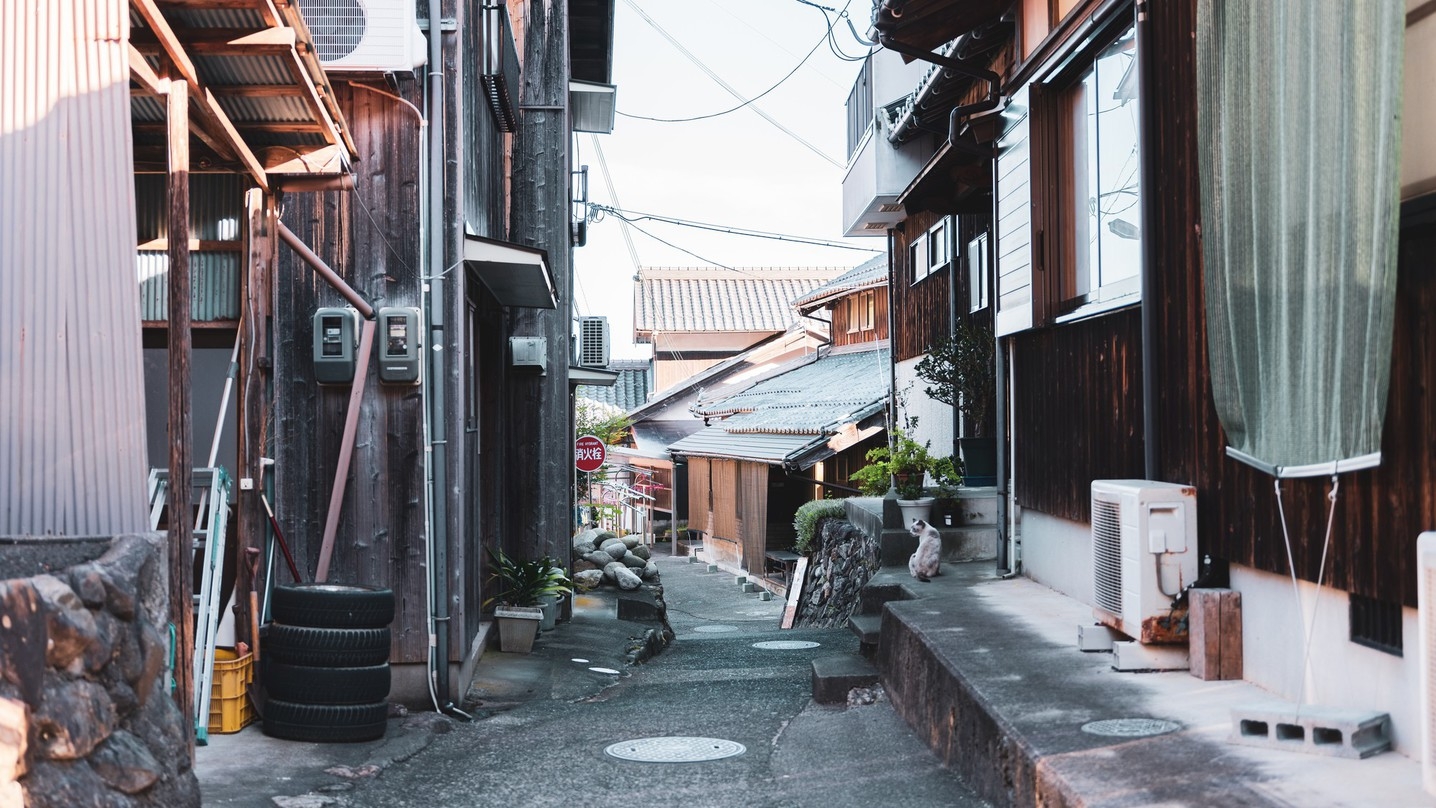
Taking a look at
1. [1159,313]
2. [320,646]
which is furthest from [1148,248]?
[320,646]

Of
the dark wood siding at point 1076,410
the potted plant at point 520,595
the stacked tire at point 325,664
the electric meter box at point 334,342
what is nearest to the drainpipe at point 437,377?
the electric meter box at point 334,342

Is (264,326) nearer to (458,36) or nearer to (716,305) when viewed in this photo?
(458,36)

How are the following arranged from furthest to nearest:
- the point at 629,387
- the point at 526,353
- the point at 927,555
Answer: the point at 629,387
the point at 526,353
the point at 927,555

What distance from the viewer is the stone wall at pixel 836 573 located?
601 inches

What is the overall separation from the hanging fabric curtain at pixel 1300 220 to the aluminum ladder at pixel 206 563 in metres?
5.27

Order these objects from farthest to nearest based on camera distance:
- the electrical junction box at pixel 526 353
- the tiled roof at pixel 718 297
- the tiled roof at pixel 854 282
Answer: the tiled roof at pixel 718 297 < the tiled roof at pixel 854 282 < the electrical junction box at pixel 526 353

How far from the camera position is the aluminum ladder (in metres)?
6.66

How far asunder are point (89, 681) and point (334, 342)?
14.2 ft

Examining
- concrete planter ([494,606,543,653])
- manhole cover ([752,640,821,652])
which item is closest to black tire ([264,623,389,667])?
concrete planter ([494,606,543,653])

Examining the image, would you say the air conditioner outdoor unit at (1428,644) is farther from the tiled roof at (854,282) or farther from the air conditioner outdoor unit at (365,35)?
the tiled roof at (854,282)

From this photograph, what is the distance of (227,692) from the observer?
6.88m

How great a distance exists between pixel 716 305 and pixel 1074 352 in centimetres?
3575

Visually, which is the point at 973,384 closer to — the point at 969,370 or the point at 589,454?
the point at 969,370

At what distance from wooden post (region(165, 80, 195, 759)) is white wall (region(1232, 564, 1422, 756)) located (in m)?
4.71
